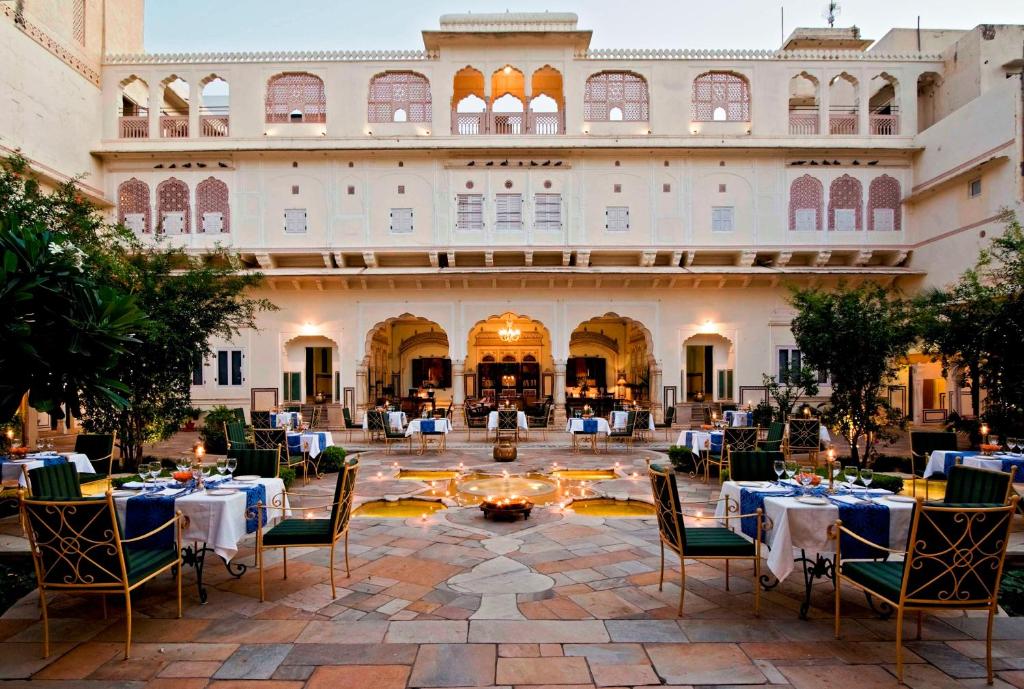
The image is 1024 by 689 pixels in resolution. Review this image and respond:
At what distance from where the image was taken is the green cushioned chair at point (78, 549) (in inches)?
137

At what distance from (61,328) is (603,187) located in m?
16.9

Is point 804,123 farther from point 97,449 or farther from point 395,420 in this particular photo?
point 97,449

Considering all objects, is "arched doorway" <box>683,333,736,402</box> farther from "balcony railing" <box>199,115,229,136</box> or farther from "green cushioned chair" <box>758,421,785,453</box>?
"balcony railing" <box>199,115,229,136</box>

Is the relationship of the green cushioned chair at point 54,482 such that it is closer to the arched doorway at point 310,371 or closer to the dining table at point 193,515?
the dining table at point 193,515

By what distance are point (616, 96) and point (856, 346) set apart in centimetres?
1242

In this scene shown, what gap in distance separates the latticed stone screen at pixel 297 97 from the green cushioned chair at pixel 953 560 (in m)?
19.3

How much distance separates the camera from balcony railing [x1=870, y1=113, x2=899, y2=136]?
18.9m

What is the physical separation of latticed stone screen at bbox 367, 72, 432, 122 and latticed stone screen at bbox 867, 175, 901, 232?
14.2 m

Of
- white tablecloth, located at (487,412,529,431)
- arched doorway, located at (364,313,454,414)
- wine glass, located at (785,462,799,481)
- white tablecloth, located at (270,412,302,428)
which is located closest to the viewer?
wine glass, located at (785,462,799,481)

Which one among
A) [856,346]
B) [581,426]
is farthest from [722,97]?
[581,426]

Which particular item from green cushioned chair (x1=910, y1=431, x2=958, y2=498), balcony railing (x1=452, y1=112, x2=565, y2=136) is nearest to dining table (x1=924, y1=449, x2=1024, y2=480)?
green cushioned chair (x1=910, y1=431, x2=958, y2=498)

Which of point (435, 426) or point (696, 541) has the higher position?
point (696, 541)

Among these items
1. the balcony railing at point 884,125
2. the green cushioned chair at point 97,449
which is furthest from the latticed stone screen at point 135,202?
the balcony railing at point 884,125

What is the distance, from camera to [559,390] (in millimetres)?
18672
